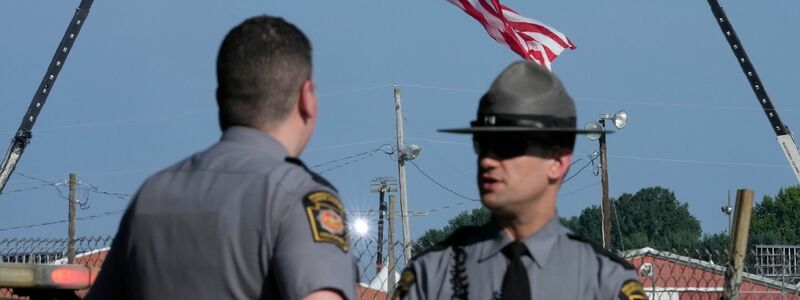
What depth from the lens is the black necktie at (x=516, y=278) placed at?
349 cm

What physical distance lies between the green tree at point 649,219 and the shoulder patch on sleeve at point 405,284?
116 metres

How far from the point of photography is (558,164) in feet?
11.8

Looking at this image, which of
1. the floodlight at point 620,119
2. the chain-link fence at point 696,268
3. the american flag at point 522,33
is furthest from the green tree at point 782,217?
the chain-link fence at point 696,268

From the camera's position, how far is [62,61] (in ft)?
143

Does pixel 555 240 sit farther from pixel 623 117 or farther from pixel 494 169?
pixel 623 117

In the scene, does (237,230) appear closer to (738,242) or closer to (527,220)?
(527,220)

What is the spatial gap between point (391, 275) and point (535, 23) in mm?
13091

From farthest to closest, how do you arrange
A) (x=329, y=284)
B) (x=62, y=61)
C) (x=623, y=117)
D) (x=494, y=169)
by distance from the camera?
(x=62, y=61) → (x=623, y=117) → (x=494, y=169) → (x=329, y=284)

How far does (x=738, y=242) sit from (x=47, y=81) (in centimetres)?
3953

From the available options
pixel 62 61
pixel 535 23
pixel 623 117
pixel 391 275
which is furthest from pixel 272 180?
pixel 62 61

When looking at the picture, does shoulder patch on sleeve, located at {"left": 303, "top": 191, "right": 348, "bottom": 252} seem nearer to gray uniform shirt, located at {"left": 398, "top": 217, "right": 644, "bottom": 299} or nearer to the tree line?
gray uniform shirt, located at {"left": 398, "top": 217, "right": 644, "bottom": 299}

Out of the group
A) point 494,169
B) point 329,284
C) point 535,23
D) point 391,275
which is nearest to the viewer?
point 329,284

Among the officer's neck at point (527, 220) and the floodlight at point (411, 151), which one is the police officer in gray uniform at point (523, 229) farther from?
the floodlight at point (411, 151)

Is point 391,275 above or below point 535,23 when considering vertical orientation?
below
